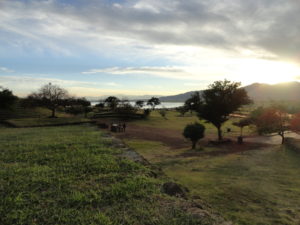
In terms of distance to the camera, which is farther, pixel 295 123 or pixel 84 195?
pixel 295 123

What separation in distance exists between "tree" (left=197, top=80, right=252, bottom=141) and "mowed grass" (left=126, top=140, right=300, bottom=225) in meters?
13.0

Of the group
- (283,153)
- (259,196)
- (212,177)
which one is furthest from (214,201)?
(283,153)

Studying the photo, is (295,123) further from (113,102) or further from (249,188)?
(113,102)

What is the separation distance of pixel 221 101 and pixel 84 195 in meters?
25.2

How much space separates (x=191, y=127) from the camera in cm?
2103

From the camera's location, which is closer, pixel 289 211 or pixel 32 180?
pixel 32 180

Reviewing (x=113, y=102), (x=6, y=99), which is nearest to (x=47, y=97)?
(x=6, y=99)

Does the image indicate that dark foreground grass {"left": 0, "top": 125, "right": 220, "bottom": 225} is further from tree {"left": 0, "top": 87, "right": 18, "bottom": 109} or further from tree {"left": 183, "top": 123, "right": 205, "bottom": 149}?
tree {"left": 0, "top": 87, "right": 18, "bottom": 109}

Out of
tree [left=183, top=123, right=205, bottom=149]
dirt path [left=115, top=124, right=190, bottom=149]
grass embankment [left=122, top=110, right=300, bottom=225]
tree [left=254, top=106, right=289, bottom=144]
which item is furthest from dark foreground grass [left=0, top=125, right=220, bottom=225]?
tree [left=254, top=106, right=289, bottom=144]

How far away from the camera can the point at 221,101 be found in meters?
27.0

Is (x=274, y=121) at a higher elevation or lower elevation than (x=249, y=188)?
higher

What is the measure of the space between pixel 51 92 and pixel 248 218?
1725 inches

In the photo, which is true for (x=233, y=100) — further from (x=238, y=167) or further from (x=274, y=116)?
(x=238, y=167)

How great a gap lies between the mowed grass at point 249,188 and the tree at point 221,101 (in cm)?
1296
